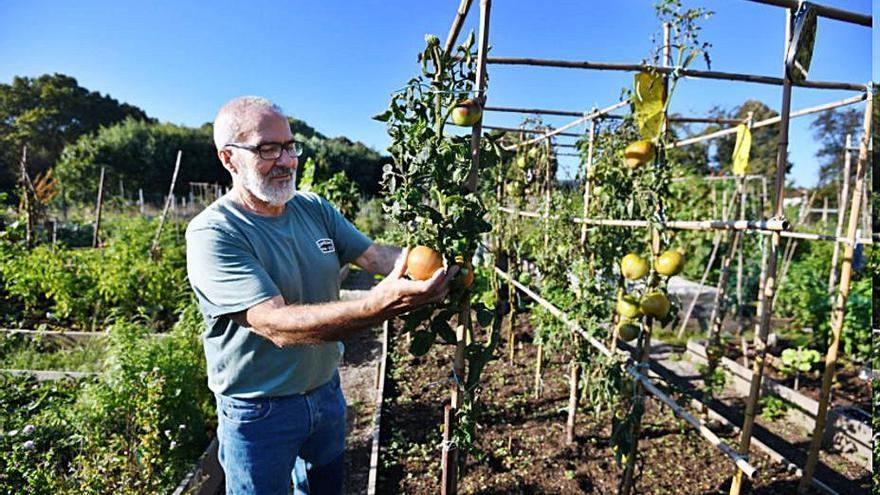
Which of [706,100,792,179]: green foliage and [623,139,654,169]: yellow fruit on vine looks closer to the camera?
[623,139,654,169]: yellow fruit on vine

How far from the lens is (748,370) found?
4.40 m

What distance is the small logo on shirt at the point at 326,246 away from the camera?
1932 millimetres

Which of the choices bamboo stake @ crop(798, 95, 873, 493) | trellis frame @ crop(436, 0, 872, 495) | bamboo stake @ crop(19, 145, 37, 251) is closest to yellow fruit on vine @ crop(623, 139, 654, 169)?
trellis frame @ crop(436, 0, 872, 495)

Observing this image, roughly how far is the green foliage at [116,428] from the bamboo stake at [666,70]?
2651 millimetres

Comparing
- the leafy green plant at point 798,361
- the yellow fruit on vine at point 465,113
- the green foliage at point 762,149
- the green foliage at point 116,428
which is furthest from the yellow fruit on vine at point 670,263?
the green foliage at point 762,149

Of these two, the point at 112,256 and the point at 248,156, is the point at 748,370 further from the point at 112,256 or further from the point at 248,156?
the point at 112,256

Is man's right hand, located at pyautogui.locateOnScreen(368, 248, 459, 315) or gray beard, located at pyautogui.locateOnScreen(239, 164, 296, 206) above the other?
gray beard, located at pyautogui.locateOnScreen(239, 164, 296, 206)

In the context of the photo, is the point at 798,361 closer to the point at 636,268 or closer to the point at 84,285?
the point at 636,268

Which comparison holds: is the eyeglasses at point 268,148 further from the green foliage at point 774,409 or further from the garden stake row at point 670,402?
the green foliage at point 774,409

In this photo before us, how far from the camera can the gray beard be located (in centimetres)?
174

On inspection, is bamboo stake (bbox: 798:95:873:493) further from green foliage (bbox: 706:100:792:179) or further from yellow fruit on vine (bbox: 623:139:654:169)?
green foliage (bbox: 706:100:792:179)

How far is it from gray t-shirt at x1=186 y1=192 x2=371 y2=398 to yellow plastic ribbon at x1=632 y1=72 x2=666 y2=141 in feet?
4.81

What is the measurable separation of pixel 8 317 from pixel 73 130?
4112 centimetres

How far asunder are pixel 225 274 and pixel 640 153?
1894 millimetres
